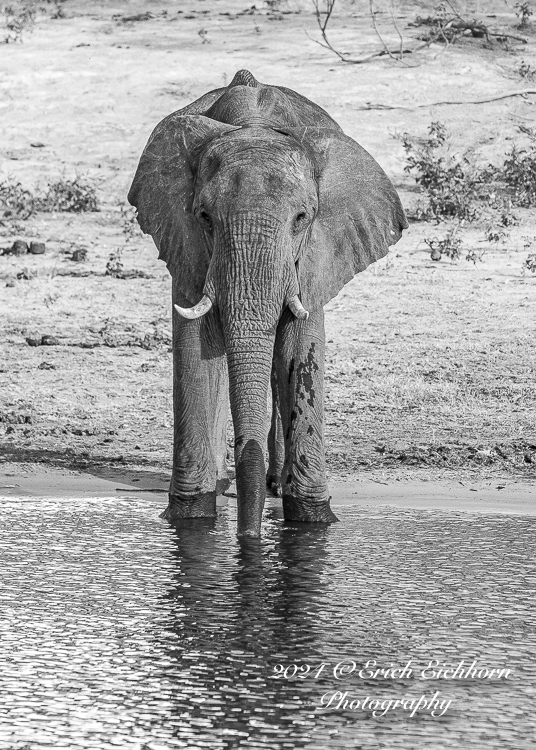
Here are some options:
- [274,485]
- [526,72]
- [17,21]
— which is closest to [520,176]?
[526,72]

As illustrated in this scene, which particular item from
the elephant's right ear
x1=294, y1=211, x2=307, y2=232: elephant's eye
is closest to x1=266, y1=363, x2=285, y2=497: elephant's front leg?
the elephant's right ear

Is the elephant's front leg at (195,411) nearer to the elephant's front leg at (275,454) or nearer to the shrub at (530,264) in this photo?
the elephant's front leg at (275,454)

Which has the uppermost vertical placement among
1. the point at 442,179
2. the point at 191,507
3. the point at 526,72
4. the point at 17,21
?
the point at 17,21

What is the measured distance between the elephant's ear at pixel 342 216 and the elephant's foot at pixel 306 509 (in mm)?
825

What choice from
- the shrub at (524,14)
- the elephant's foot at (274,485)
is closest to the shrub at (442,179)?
the shrub at (524,14)

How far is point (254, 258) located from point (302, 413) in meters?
0.83

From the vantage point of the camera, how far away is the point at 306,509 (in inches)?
255

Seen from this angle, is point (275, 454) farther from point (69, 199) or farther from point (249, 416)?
point (69, 199)

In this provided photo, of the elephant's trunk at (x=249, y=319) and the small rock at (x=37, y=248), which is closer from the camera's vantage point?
the elephant's trunk at (x=249, y=319)

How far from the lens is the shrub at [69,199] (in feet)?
44.6

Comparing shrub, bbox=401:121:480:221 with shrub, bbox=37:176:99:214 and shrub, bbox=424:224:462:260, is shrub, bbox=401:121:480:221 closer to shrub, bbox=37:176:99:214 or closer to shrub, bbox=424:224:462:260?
shrub, bbox=424:224:462:260

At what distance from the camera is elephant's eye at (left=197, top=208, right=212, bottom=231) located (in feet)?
19.9

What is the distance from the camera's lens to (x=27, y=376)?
9.70 metres

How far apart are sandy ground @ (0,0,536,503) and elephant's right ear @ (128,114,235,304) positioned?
5.48ft
